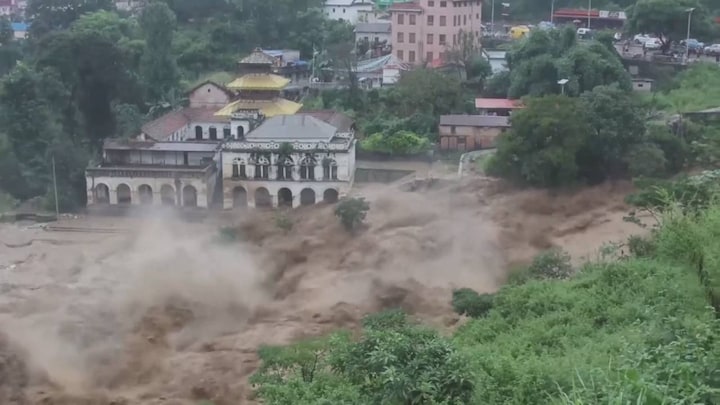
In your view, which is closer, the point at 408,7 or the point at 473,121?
the point at 473,121

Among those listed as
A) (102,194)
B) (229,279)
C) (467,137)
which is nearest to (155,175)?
(102,194)

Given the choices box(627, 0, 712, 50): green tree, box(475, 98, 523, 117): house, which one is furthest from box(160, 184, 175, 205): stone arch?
box(627, 0, 712, 50): green tree

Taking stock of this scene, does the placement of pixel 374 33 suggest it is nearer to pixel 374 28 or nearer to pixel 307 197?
pixel 374 28

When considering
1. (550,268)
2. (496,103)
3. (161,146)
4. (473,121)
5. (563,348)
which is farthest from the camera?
(496,103)

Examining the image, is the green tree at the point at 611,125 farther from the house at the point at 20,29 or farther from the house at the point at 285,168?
the house at the point at 20,29

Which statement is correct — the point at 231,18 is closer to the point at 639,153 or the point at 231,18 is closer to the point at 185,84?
the point at 185,84

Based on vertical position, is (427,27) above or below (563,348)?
above

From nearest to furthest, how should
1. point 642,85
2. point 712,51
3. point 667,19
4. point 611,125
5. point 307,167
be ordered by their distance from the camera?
point 611,125
point 307,167
point 642,85
point 667,19
point 712,51

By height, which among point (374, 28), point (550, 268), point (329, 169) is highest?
point (374, 28)
